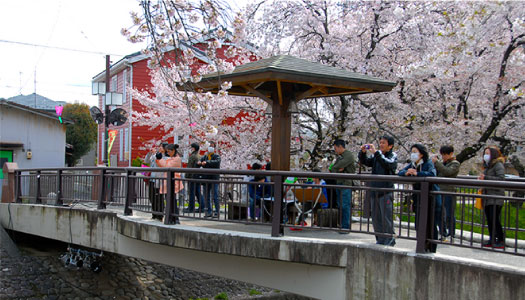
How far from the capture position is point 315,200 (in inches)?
314

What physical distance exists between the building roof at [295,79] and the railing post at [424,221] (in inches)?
118

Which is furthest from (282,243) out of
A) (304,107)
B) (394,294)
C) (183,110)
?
(183,110)

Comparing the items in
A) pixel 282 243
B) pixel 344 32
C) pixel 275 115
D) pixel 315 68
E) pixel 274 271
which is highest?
pixel 344 32

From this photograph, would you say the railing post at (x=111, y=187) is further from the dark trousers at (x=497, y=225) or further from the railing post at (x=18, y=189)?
the dark trousers at (x=497, y=225)

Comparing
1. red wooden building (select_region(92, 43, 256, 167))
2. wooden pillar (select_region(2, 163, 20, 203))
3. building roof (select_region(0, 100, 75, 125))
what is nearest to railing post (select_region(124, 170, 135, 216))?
wooden pillar (select_region(2, 163, 20, 203))

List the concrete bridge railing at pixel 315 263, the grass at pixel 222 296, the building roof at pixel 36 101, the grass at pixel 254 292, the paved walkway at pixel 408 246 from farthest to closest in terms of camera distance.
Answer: the building roof at pixel 36 101 → the grass at pixel 254 292 → the grass at pixel 222 296 → the paved walkway at pixel 408 246 → the concrete bridge railing at pixel 315 263

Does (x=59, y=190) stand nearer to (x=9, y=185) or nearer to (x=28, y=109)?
(x=9, y=185)

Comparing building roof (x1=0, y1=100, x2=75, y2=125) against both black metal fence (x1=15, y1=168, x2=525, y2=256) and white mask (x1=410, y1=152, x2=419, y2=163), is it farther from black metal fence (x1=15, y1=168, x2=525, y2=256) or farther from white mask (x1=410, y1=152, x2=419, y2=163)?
white mask (x1=410, y1=152, x2=419, y2=163)

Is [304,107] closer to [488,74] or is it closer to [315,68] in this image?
[488,74]

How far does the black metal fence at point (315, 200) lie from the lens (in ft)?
17.7

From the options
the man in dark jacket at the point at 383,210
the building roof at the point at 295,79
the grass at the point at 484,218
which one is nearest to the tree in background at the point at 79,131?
the building roof at the point at 295,79

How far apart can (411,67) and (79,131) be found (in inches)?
1450

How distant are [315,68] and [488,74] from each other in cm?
649

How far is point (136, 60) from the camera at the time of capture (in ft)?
81.1
